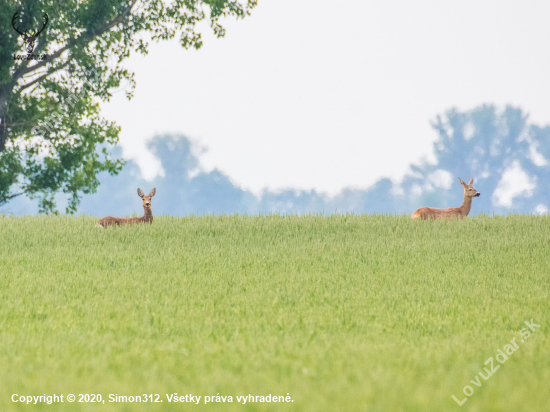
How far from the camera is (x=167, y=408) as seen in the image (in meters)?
4.46

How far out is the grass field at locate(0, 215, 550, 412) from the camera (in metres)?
4.89

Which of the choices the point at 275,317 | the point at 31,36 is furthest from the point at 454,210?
the point at 31,36

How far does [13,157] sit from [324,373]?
849 inches

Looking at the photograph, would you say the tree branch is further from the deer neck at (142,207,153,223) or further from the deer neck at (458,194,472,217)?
the deer neck at (458,194,472,217)

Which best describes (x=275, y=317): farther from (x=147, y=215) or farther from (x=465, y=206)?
(x=465, y=206)

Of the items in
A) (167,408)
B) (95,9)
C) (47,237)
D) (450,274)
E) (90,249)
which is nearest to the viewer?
(167,408)

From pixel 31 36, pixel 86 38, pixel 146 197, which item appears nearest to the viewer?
pixel 146 197

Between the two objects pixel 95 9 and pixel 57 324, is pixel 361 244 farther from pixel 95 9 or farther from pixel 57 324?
pixel 95 9

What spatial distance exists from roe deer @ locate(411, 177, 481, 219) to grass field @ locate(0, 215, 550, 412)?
1956 mm

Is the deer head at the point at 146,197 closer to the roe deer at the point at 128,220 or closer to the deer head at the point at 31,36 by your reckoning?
the roe deer at the point at 128,220

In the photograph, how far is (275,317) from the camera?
7863mm

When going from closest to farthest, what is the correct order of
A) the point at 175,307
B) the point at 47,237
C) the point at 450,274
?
1. the point at 175,307
2. the point at 450,274
3. the point at 47,237

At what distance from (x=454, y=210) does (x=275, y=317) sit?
12536mm

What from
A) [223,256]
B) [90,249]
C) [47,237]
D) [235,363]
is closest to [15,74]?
[47,237]
